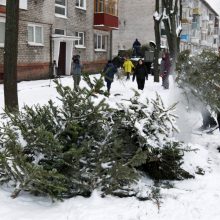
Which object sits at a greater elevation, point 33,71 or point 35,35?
point 35,35

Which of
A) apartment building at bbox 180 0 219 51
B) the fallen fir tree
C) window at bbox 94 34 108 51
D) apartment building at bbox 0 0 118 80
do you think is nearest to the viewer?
the fallen fir tree

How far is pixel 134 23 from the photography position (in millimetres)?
44562

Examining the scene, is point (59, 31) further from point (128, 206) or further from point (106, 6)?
point (128, 206)

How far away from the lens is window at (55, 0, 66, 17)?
2370cm

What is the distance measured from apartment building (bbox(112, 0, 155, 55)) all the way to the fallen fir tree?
125ft

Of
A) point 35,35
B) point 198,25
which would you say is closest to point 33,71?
point 35,35

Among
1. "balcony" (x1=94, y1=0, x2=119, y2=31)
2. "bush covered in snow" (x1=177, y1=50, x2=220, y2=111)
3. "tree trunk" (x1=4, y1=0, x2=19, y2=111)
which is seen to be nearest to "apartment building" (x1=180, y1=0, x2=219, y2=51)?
"balcony" (x1=94, y1=0, x2=119, y2=31)

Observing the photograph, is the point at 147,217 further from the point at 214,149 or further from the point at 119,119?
the point at 214,149

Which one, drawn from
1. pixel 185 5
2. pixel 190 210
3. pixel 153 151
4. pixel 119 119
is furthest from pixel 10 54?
pixel 185 5

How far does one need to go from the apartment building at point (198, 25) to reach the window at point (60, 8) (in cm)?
2657

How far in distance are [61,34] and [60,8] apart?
1.47m

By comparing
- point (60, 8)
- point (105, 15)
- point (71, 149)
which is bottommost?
point (71, 149)

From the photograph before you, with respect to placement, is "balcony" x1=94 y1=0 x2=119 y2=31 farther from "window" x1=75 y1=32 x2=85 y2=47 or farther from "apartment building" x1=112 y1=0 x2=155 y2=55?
"apartment building" x1=112 y1=0 x2=155 y2=55

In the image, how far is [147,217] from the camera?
4.88m
